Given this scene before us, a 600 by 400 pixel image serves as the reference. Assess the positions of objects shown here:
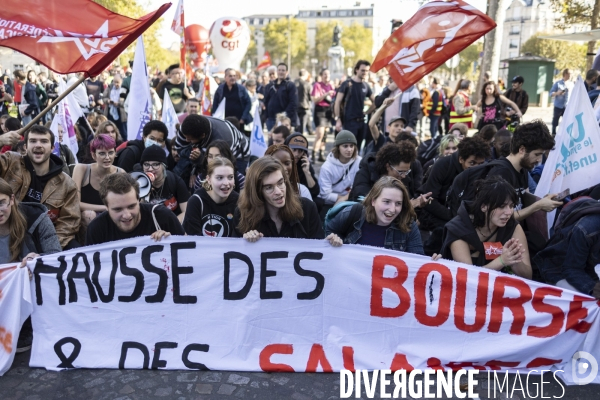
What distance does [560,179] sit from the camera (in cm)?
512

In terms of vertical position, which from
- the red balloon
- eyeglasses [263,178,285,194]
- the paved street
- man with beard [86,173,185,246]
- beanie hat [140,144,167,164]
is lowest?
the paved street

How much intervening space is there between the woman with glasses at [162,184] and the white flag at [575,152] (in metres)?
3.35

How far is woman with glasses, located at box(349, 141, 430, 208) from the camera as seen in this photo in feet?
18.1

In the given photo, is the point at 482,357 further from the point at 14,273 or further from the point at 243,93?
the point at 243,93

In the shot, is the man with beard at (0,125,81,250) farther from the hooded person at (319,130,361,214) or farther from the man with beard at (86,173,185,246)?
the hooded person at (319,130,361,214)

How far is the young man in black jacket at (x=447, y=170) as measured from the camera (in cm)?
583

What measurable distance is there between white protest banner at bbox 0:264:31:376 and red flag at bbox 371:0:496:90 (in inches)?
170

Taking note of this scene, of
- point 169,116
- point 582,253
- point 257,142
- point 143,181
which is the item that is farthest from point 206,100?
point 582,253

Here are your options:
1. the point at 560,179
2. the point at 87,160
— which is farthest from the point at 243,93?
the point at 560,179

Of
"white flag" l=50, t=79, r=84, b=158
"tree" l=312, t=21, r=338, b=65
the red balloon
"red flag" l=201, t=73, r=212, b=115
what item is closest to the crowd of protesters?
"white flag" l=50, t=79, r=84, b=158

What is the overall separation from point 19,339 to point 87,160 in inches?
149

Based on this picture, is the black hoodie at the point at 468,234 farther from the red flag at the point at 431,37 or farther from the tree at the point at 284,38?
the tree at the point at 284,38

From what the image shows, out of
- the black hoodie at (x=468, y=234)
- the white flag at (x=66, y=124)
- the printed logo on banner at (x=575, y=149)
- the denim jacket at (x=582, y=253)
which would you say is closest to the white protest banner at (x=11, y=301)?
the black hoodie at (x=468, y=234)

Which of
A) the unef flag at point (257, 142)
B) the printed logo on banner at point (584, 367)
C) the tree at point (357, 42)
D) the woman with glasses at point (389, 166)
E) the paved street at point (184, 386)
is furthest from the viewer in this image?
the tree at point (357, 42)
